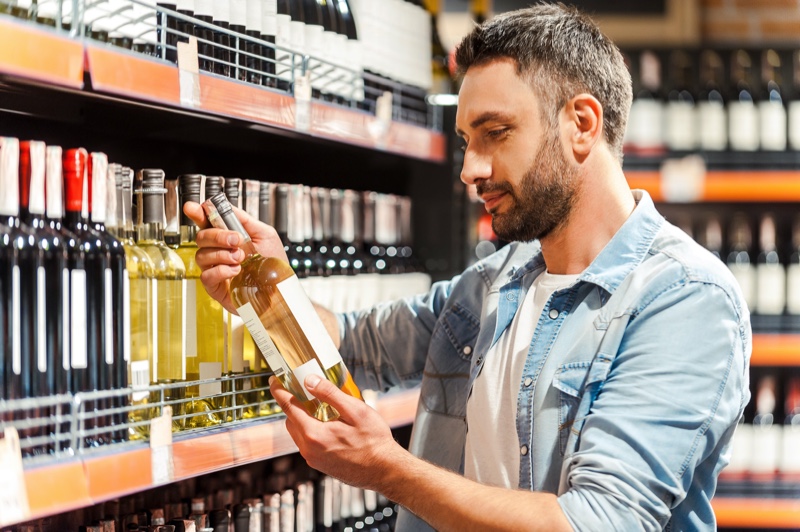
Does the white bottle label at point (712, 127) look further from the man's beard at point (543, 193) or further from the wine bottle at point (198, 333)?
the wine bottle at point (198, 333)

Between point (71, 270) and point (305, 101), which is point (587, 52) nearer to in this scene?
point (305, 101)

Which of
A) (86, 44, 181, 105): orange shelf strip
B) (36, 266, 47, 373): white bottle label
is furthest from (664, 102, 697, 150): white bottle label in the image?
(36, 266, 47, 373): white bottle label

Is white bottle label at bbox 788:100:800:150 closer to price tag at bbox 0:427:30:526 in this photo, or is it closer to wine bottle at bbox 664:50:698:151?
wine bottle at bbox 664:50:698:151

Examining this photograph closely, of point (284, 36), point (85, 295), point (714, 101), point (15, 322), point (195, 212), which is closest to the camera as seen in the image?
point (15, 322)

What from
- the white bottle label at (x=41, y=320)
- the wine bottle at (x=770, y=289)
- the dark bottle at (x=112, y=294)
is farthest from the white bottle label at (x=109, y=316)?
the wine bottle at (x=770, y=289)

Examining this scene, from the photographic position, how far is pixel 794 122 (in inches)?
134

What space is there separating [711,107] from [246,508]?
2471 millimetres

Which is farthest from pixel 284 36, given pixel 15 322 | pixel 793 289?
pixel 793 289

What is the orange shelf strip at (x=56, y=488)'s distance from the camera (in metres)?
1.15

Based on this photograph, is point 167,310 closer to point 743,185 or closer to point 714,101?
point 743,185

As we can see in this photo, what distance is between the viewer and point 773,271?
3336 mm

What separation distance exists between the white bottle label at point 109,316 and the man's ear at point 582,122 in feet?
2.58

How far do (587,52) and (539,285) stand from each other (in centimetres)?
42

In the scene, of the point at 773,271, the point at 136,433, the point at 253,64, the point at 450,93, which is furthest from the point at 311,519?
the point at 773,271
